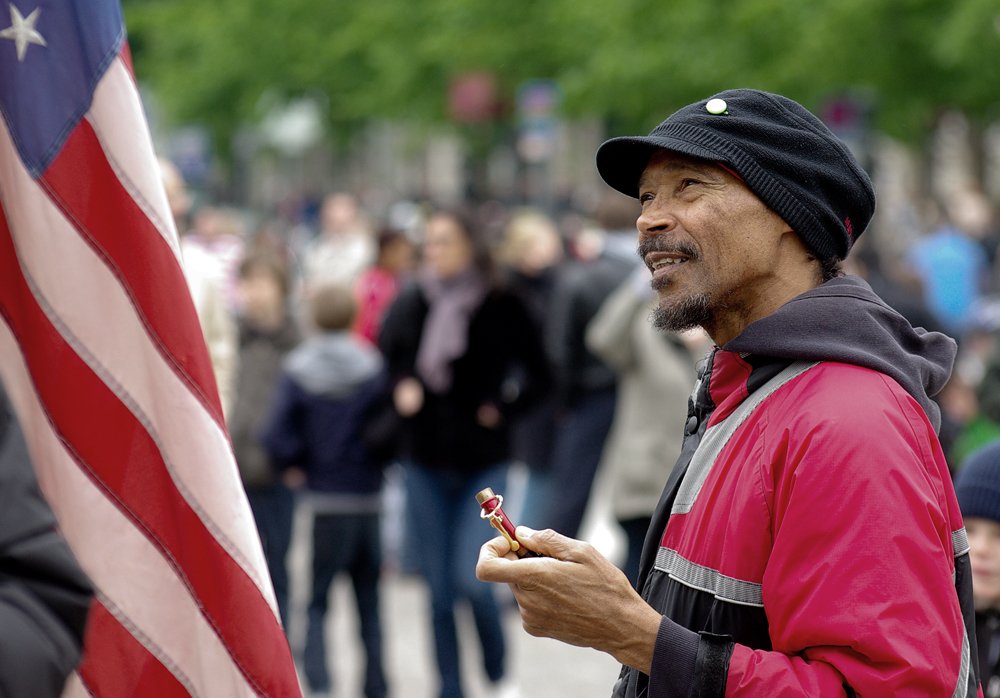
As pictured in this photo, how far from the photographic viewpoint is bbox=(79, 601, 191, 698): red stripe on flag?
2.62m

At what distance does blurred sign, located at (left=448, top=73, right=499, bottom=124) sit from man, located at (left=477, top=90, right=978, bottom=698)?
18.3 meters

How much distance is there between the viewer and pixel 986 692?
330 cm

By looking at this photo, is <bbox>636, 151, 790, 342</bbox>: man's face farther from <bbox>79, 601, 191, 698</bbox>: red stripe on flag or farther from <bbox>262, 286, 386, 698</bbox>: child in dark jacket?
<bbox>262, 286, 386, 698</bbox>: child in dark jacket

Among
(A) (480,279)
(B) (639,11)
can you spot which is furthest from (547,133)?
(A) (480,279)

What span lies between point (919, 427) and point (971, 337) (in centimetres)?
1078

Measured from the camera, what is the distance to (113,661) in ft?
8.62

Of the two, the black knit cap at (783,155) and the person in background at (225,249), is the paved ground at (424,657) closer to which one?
the person in background at (225,249)

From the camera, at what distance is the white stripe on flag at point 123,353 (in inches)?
105

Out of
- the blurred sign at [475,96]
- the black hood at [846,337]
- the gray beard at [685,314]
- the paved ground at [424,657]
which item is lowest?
the paved ground at [424,657]

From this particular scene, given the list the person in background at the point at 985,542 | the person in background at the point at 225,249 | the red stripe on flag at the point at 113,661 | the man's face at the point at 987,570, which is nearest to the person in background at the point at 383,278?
the person in background at the point at 225,249

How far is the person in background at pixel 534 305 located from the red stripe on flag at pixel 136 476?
3572 millimetres

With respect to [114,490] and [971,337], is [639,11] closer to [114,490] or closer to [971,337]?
[971,337]

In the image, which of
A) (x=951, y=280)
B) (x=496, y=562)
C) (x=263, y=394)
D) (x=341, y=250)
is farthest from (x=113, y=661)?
(x=951, y=280)

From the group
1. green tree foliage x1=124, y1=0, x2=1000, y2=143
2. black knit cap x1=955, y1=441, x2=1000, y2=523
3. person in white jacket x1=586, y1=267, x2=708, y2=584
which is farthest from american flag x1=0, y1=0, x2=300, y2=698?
green tree foliage x1=124, y1=0, x2=1000, y2=143
